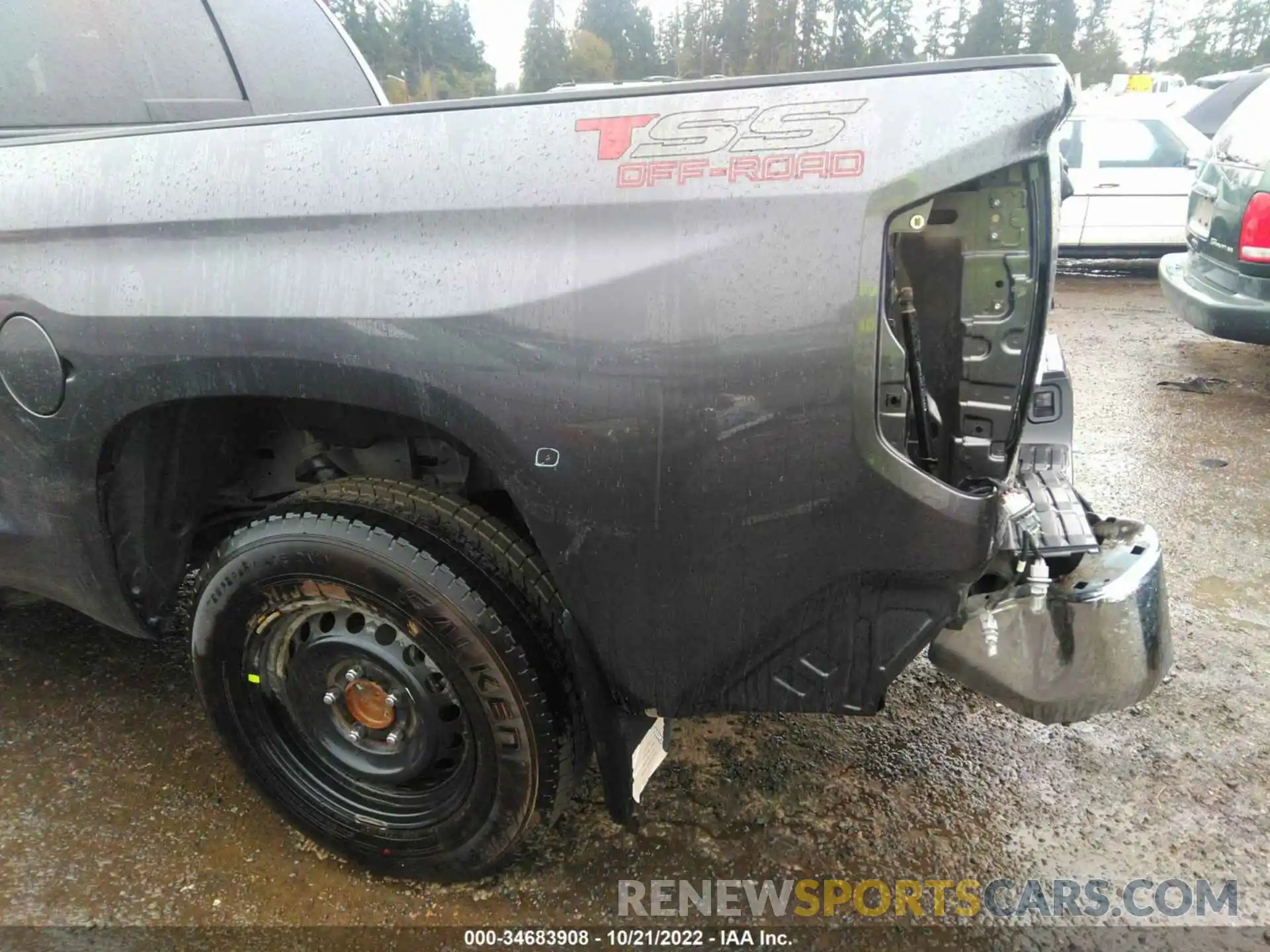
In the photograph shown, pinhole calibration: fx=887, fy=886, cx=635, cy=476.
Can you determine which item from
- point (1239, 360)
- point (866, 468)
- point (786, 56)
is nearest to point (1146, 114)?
point (1239, 360)

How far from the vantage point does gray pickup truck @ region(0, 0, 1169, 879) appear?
4.68 feet

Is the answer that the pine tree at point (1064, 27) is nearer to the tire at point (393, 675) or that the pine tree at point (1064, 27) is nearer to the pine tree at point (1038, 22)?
the pine tree at point (1038, 22)

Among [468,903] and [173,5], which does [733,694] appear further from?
[173,5]

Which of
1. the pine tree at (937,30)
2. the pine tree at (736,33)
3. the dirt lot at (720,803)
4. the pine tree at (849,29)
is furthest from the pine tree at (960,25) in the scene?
the dirt lot at (720,803)

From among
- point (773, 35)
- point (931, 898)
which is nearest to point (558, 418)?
point (931, 898)

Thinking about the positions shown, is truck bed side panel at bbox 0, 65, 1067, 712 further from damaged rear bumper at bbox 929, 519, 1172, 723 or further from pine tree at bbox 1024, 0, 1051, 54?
pine tree at bbox 1024, 0, 1051, 54

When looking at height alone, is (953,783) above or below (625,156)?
below

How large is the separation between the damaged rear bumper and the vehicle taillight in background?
162 inches

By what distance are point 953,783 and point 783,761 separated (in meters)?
0.45

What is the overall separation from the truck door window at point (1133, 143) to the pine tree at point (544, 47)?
18.3 feet

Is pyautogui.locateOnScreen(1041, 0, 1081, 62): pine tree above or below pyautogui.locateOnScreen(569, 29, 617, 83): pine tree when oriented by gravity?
above

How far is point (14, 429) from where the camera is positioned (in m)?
2.00

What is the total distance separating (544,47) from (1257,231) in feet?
28.6

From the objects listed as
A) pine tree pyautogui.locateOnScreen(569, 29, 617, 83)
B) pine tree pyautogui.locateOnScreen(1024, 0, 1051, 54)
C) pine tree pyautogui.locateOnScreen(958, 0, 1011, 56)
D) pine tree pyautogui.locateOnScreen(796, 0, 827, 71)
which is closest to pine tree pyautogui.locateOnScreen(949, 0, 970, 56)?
pine tree pyautogui.locateOnScreen(958, 0, 1011, 56)
